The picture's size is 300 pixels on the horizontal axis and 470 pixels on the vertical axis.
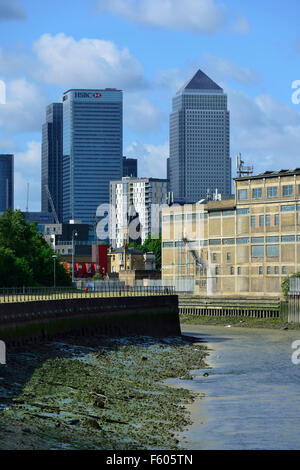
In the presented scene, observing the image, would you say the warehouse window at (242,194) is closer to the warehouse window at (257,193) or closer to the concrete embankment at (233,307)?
the warehouse window at (257,193)

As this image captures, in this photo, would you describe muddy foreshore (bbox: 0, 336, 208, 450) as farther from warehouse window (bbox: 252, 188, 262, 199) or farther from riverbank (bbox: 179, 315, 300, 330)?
warehouse window (bbox: 252, 188, 262, 199)

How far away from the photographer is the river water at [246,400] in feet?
137

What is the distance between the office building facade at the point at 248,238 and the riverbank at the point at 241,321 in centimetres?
1394

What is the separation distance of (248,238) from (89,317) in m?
65.3

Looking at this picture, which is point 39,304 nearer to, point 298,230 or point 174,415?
point 174,415

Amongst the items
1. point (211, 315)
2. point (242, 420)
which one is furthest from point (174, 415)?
point (211, 315)

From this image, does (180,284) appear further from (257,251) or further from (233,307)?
(233,307)

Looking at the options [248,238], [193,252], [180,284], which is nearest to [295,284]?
[248,238]

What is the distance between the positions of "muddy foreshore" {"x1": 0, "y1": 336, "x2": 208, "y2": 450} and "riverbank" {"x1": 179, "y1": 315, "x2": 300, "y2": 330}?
43618 mm

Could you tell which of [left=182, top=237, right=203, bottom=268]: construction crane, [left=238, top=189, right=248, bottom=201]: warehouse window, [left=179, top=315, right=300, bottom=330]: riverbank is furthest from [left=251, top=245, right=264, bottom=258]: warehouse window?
[left=179, top=315, right=300, bottom=330]: riverbank

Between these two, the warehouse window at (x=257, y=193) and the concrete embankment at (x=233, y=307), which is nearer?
the concrete embankment at (x=233, y=307)

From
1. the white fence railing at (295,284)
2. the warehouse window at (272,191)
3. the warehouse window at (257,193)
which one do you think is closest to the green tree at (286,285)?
the white fence railing at (295,284)

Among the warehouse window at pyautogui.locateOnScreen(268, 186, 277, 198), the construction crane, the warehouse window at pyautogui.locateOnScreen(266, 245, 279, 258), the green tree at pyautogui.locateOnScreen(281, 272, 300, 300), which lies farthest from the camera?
the construction crane

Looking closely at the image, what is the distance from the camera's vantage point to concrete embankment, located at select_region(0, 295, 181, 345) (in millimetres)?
68688
